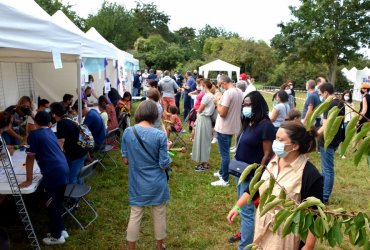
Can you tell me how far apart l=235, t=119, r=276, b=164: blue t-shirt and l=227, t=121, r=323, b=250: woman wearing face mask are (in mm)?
778

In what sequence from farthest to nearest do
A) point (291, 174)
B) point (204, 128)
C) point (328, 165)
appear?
point (204, 128) < point (328, 165) < point (291, 174)

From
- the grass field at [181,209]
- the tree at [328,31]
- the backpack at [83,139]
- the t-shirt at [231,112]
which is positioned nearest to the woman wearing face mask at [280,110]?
the t-shirt at [231,112]

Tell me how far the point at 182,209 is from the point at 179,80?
1407 centimetres

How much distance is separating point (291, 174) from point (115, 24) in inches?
1787

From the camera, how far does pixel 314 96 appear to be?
19.7 ft

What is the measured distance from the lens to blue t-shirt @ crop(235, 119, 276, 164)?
3000 millimetres

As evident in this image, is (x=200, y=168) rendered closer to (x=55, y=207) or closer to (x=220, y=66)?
(x=55, y=207)

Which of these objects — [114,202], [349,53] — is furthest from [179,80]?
[349,53]

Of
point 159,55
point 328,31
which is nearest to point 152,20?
point 159,55

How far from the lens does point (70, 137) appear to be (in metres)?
4.11

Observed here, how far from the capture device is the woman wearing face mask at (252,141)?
118 inches

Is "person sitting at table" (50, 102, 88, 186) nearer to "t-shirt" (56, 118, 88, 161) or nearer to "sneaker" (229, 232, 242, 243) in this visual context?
"t-shirt" (56, 118, 88, 161)

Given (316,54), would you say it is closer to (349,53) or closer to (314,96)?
(349,53)

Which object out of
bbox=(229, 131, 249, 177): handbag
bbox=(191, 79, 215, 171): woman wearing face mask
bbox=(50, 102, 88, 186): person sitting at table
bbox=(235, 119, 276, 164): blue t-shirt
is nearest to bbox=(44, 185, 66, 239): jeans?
bbox=(50, 102, 88, 186): person sitting at table
